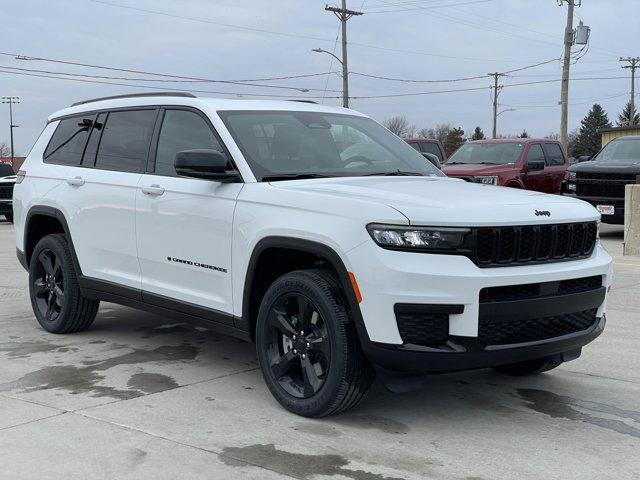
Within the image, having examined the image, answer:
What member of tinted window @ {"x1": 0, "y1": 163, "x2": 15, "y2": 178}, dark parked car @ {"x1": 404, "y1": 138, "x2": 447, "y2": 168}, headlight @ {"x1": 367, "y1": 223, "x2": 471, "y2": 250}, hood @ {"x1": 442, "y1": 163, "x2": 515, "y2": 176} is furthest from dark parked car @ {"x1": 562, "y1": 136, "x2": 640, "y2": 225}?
tinted window @ {"x1": 0, "y1": 163, "x2": 15, "y2": 178}

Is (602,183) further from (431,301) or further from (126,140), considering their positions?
(431,301)

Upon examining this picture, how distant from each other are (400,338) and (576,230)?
132cm

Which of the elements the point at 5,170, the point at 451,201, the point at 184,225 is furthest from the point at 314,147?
the point at 5,170

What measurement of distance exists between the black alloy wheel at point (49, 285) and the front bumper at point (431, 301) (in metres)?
3.51

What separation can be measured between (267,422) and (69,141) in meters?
3.47

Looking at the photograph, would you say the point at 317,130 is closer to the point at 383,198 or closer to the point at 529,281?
the point at 383,198

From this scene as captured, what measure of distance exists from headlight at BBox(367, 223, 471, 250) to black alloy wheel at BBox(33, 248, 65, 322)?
3.60 meters

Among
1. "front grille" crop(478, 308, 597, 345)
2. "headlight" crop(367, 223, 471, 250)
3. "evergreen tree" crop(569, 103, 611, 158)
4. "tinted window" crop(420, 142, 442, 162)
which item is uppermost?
"evergreen tree" crop(569, 103, 611, 158)

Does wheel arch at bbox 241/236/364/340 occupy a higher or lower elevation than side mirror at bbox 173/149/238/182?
lower

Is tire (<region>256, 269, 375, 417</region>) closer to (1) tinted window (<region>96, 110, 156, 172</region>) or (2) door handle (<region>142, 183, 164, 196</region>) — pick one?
(2) door handle (<region>142, 183, 164, 196</region>)

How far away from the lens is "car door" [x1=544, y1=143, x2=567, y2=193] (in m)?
17.6

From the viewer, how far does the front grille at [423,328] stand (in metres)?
4.02

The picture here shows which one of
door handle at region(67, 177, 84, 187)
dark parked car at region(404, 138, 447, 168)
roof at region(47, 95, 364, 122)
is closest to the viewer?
roof at region(47, 95, 364, 122)

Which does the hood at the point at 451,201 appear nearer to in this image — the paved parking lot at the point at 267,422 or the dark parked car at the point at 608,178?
the paved parking lot at the point at 267,422
